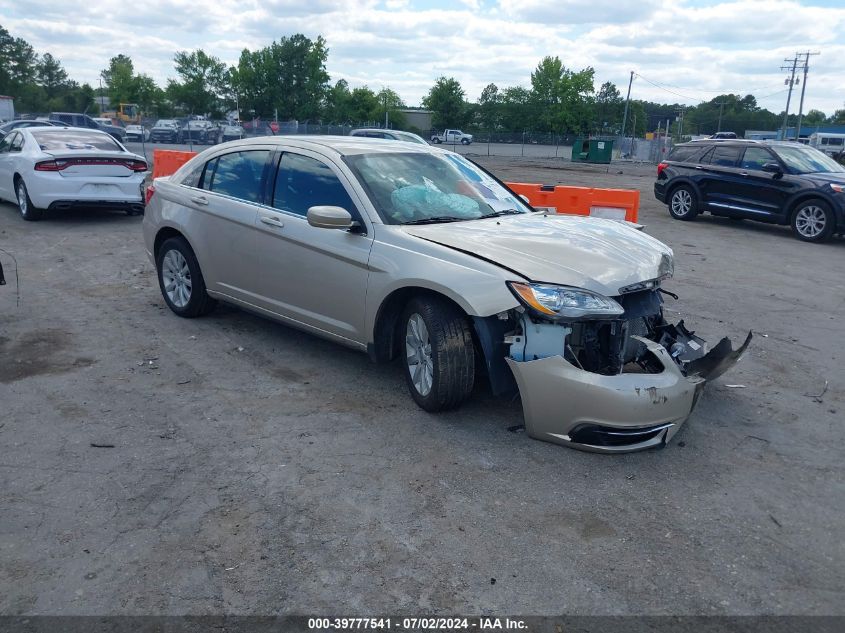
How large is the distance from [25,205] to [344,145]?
8762 mm

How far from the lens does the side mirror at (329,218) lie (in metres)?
4.74

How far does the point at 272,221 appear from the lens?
5492 millimetres

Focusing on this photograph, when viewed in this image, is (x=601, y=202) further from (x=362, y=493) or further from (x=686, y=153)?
(x=362, y=493)

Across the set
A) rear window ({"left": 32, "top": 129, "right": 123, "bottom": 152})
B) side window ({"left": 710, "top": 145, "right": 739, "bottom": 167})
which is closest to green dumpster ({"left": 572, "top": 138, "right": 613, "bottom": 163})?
side window ({"left": 710, "top": 145, "right": 739, "bottom": 167})

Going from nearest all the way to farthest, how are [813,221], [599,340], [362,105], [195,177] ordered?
[599,340], [195,177], [813,221], [362,105]

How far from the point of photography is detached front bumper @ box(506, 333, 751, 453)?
390 centimetres

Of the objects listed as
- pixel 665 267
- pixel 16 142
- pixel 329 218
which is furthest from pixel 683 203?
pixel 16 142

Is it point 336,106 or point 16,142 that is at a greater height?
point 336,106

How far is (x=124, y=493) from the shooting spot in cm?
370

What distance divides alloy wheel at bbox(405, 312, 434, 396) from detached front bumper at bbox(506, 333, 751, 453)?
0.65 metres

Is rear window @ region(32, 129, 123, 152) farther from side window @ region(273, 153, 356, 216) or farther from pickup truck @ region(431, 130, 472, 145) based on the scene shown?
pickup truck @ region(431, 130, 472, 145)

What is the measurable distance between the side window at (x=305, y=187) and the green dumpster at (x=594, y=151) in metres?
39.7

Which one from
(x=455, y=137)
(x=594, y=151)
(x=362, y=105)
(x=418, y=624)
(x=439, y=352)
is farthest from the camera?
(x=362, y=105)

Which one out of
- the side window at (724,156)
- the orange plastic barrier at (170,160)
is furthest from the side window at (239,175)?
the side window at (724,156)
